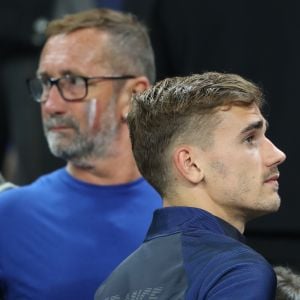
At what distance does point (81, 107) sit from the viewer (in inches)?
142

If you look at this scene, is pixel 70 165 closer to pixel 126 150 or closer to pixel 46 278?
pixel 126 150

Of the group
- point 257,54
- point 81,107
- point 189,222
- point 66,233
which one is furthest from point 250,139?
point 257,54

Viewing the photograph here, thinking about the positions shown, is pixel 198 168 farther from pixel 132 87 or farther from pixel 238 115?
pixel 132 87

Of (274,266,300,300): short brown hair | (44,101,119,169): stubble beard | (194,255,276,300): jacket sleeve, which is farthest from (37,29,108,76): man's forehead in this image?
(194,255,276,300): jacket sleeve

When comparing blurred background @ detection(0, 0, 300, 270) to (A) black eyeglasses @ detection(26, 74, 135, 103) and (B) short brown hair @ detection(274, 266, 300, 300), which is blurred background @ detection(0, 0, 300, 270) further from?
(B) short brown hair @ detection(274, 266, 300, 300)

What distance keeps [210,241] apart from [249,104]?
371 millimetres

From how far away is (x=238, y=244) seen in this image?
8.11 ft

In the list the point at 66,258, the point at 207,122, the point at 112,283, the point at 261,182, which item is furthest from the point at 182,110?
the point at 66,258

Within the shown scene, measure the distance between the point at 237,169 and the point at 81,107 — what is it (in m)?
1.10

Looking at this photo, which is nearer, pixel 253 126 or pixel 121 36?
pixel 253 126

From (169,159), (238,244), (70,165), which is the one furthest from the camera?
(70,165)

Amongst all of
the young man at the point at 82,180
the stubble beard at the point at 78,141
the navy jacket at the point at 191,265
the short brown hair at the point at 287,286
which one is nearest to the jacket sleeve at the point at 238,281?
the navy jacket at the point at 191,265

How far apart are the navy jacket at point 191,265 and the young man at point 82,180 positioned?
71 centimetres

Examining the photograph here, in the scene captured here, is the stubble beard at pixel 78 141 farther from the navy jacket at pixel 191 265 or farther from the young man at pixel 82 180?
the navy jacket at pixel 191 265
